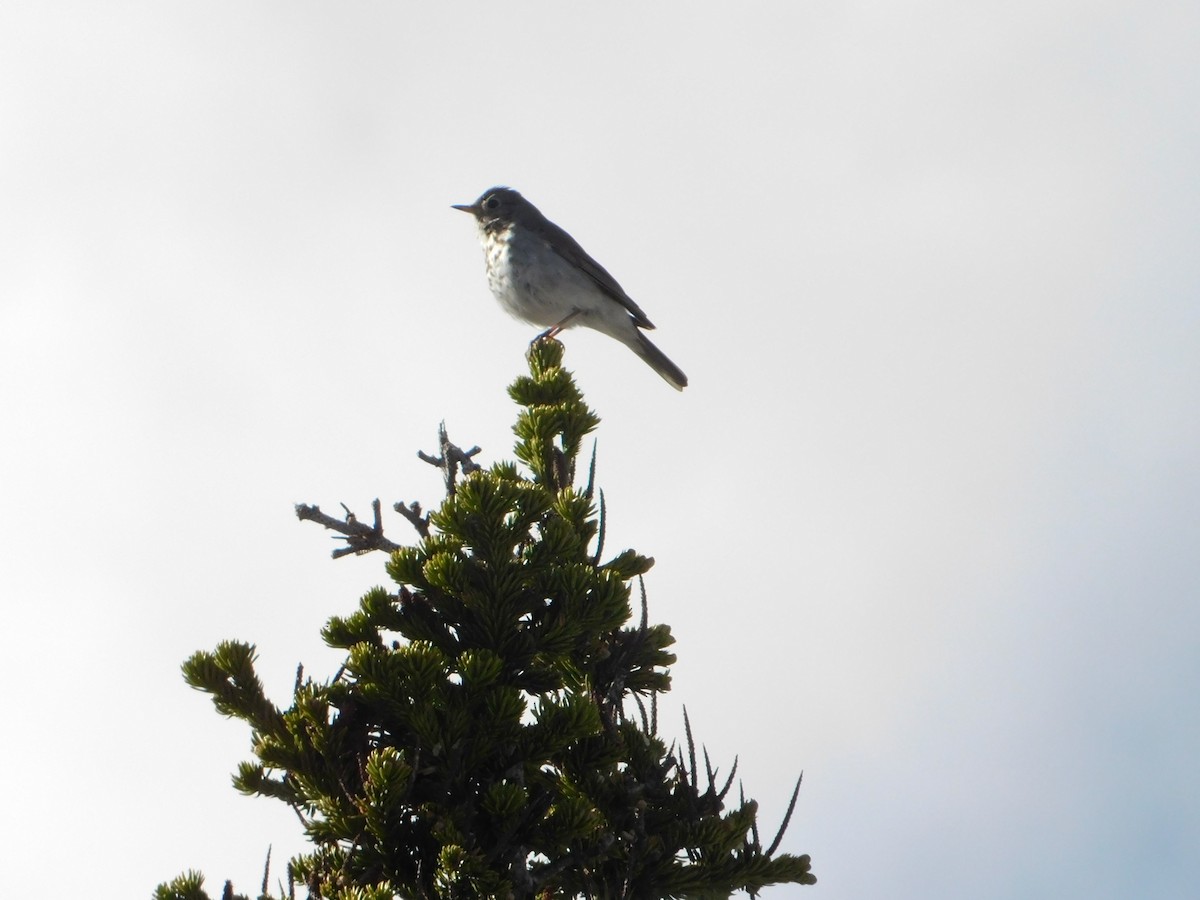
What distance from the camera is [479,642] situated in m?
3.87

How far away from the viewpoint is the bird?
11.9m

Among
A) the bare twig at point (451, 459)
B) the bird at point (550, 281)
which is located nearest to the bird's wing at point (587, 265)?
the bird at point (550, 281)

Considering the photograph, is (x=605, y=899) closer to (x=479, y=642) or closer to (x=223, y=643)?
(x=479, y=642)

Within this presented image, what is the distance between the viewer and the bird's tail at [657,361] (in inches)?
512

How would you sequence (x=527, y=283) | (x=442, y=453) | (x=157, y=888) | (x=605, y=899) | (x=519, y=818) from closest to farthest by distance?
(x=157, y=888)
(x=519, y=818)
(x=605, y=899)
(x=442, y=453)
(x=527, y=283)

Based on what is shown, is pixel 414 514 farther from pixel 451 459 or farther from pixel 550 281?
pixel 550 281

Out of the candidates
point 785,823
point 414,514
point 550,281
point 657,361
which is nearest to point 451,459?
point 414,514

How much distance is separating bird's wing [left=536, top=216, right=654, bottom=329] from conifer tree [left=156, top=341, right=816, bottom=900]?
847 cm

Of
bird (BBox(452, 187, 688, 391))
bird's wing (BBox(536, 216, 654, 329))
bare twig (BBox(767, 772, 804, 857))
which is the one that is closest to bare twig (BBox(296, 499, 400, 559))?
bare twig (BBox(767, 772, 804, 857))

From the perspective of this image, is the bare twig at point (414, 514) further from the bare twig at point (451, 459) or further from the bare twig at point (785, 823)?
the bare twig at point (785, 823)

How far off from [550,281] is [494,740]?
344 inches

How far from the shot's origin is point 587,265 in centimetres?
1248

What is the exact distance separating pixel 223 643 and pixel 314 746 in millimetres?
440

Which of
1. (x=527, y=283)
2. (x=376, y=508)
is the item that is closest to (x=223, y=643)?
(x=376, y=508)
